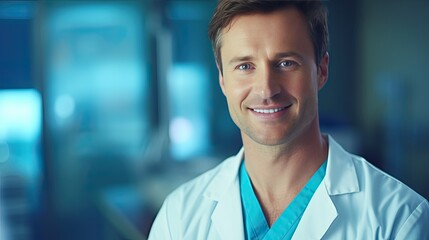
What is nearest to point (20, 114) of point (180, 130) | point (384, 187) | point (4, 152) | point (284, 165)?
point (4, 152)

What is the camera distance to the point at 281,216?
1.06m

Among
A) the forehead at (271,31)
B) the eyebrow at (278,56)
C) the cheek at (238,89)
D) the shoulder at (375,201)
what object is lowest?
the shoulder at (375,201)

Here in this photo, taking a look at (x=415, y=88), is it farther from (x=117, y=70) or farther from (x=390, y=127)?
(x=117, y=70)

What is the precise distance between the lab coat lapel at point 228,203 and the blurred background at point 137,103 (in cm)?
169

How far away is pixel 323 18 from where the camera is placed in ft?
3.39

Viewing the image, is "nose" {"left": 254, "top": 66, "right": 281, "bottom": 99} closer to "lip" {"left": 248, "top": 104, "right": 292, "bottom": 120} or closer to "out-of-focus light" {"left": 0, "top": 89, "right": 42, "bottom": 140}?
"lip" {"left": 248, "top": 104, "right": 292, "bottom": 120}

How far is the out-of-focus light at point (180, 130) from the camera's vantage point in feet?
10.8

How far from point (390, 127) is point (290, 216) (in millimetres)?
2446

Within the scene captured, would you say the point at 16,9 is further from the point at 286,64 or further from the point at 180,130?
the point at 286,64

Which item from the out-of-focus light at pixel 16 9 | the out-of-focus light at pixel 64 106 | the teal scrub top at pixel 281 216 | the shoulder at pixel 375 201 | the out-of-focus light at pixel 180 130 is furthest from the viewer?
the out-of-focus light at pixel 180 130

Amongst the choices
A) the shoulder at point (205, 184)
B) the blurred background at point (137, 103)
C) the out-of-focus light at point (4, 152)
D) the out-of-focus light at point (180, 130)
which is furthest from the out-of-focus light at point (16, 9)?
the shoulder at point (205, 184)

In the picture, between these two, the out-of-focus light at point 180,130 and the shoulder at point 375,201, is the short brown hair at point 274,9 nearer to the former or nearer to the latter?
the shoulder at point 375,201

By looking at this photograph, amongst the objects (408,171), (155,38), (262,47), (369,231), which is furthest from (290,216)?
(408,171)

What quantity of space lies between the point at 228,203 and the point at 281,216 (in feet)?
0.34
